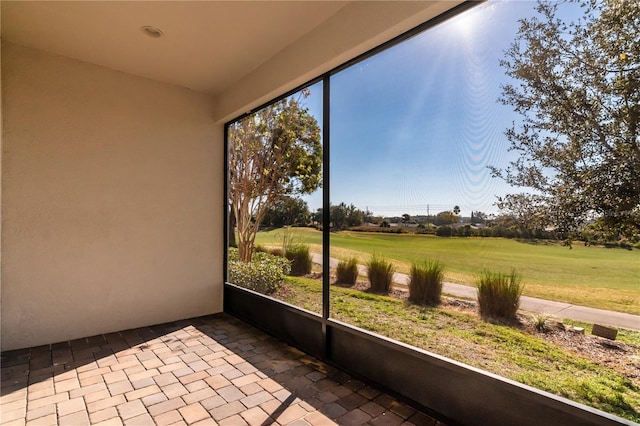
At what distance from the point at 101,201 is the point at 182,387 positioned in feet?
6.80

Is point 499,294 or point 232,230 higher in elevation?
point 232,230

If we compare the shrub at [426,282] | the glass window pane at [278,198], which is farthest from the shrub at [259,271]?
the shrub at [426,282]

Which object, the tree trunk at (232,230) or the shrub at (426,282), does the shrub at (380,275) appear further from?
the tree trunk at (232,230)

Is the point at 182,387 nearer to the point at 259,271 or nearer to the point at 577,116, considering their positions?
the point at 259,271

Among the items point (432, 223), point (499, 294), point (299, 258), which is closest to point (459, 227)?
point (432, 223)

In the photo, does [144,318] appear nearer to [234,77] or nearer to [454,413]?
[234,77]

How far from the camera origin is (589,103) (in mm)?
1628

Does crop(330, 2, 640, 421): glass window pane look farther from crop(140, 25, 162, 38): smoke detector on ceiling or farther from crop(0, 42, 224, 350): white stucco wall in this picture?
crop(0, 42, 224, 350): white stucco wall

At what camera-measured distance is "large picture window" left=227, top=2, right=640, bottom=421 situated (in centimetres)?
159

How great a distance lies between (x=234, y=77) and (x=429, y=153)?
2287 millimetres

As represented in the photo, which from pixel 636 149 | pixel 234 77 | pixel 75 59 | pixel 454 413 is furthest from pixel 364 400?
pixel 75 59

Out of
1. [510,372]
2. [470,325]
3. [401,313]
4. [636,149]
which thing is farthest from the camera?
[401,313]

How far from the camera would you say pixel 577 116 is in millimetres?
1668

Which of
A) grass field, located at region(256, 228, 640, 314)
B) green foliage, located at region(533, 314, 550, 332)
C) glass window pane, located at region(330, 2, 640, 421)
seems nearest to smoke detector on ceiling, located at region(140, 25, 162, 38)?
glass window pane, located at region(330, 2, 640, 421)
